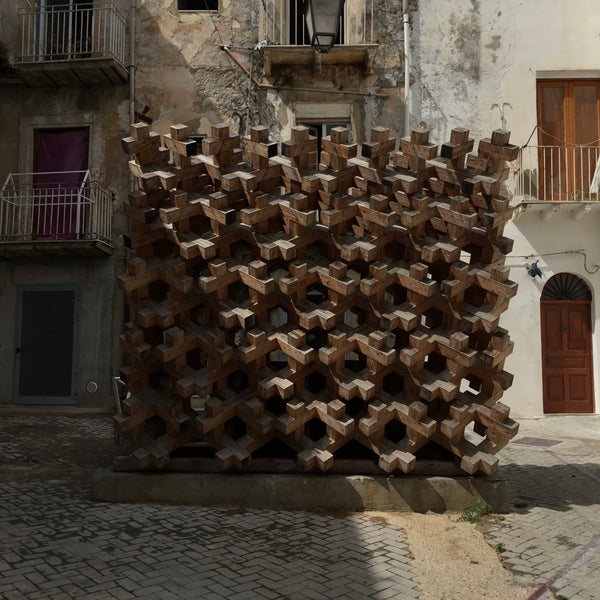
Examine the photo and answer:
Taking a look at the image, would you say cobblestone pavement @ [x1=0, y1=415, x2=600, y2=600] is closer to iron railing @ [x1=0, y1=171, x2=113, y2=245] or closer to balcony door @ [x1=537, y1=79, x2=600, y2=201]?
iron railing @ [x1=0, y1=171, x2=113, y2=245]

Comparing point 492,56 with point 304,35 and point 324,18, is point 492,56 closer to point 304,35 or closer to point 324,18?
point 304,35

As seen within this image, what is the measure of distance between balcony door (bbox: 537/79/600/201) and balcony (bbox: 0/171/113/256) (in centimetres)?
894

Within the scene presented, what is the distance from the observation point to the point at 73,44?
513 inches

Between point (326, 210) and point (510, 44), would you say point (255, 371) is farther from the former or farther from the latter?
point (510, 44)

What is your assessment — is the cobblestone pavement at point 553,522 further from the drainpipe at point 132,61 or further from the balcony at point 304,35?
the drainpipe at point 132,61

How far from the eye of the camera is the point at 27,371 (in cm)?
1255

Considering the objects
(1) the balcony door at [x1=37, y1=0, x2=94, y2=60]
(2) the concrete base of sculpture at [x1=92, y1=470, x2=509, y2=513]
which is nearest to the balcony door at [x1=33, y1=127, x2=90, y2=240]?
(1) the balcony door at [x1=37, y1=0, x2=94, y2=60]

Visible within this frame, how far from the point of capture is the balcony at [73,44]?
12164 mm

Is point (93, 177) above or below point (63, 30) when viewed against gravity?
below

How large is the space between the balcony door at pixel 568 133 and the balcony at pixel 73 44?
8.72 meters

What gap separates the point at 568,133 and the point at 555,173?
91 centimetres

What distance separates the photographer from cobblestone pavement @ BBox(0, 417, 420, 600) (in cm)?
345

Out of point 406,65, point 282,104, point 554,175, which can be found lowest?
point 554,175

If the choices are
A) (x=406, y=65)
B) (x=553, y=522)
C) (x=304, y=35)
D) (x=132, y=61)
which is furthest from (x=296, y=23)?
(x=553, y=522)
